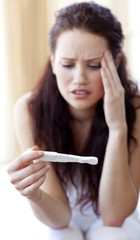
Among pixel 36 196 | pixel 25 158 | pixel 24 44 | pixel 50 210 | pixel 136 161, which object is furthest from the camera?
pixel 24 44

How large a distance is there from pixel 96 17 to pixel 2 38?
1593 millimetres

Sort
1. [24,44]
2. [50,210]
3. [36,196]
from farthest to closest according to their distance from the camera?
1. [24,44]
2. [50,210]
3. [36,196]

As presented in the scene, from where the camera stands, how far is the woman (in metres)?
1.17

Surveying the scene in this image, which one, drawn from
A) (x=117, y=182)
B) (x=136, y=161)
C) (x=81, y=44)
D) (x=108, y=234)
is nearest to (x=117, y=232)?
(x=108, y=234)

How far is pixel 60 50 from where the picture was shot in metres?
1.19

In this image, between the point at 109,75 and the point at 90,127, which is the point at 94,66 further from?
the point at 90,127

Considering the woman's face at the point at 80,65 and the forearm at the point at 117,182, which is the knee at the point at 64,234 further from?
the woman's face at the point at 80,65

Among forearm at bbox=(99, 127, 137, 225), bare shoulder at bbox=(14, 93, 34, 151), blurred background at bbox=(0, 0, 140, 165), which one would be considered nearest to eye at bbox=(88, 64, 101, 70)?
forearm at bbox=(99, 127, 137, 225)

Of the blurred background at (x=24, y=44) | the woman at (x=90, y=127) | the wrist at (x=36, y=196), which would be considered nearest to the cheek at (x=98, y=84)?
the woman at (x=90, y=127)

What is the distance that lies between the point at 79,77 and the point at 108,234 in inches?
21.4

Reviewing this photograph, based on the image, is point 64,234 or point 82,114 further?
point 82,114

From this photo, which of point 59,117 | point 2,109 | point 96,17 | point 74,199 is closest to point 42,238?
point 74,199

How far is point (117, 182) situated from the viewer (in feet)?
3.96

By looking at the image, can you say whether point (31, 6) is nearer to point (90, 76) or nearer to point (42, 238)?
point (90, 76)
